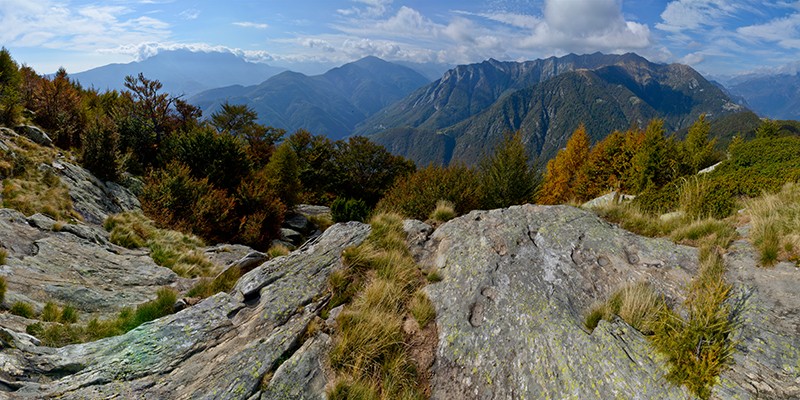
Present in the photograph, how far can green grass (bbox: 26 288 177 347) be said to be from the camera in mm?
5297

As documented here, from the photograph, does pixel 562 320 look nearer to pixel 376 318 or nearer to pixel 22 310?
pixel 376 318

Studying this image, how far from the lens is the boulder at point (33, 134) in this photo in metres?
15.4

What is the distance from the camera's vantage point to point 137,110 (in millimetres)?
23406

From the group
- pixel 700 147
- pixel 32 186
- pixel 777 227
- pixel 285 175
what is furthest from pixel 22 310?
pixel 700 147

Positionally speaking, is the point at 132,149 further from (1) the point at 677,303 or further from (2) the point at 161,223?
(1) the point at 677,303

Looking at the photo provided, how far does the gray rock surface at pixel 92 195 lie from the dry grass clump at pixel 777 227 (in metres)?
18.1

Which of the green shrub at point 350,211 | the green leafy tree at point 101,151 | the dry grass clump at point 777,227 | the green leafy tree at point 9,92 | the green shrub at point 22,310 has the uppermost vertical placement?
the green leafy tree at point 9,92

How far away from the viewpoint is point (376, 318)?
520cm

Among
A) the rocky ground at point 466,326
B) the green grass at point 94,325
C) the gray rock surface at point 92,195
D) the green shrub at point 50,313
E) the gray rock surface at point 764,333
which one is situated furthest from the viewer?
the gray rock surface at point 92,195

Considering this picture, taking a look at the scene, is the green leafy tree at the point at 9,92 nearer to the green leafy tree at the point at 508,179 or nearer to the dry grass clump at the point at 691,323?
the green leafy tree at the point at 508,179

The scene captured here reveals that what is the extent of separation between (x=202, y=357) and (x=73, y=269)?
19.1 ft

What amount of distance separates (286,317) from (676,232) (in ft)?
26.0

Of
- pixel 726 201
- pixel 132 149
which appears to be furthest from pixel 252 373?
pixel 132 149

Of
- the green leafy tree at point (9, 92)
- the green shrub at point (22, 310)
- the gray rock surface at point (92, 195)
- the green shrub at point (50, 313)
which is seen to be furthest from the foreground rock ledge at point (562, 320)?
the green leafy tree at point (9, 92)
